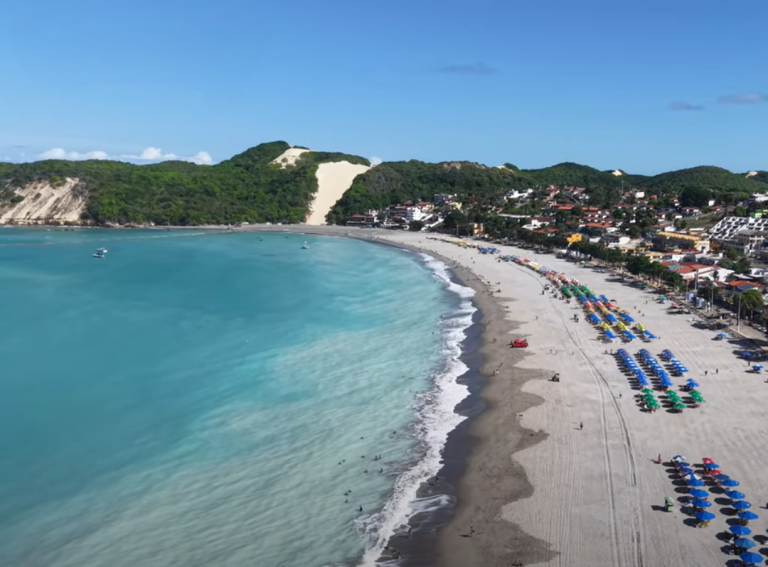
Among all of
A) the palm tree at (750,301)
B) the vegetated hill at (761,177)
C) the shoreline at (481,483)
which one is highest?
the vegetated hill at (761,177)

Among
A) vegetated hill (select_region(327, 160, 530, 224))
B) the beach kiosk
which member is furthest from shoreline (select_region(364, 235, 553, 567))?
vegetated hill (select_region(327, 160, 530, 224))

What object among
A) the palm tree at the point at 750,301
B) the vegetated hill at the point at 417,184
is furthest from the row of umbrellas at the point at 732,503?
the vegetated hill at the point at 417,184

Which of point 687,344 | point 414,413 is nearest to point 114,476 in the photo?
point 414,413

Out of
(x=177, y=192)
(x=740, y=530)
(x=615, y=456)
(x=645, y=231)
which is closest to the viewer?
(x=740, y=530)

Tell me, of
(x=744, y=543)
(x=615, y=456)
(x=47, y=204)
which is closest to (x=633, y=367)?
(x=615, y=456)

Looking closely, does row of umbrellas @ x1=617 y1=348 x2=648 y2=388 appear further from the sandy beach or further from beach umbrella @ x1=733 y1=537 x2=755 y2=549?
beach umbrella @ x1=733 y1=537 x2=755 y2=549

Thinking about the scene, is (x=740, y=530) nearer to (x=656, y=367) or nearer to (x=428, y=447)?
(x=428, y=447)

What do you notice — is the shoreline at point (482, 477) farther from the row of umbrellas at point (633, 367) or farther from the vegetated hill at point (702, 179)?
the vegetated hill at point (702, 179)
